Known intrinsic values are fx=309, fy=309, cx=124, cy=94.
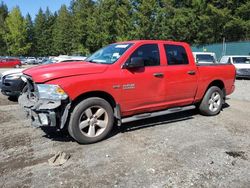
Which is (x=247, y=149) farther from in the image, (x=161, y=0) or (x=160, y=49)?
(x=161, y=0)

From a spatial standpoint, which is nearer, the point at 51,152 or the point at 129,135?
the point at 51,152

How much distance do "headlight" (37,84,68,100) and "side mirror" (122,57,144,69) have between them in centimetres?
140

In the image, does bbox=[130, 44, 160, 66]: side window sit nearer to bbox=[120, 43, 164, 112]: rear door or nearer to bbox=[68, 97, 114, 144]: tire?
bbox=[120, 43, 164, 112]: rear door

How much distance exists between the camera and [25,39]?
72.5 metres

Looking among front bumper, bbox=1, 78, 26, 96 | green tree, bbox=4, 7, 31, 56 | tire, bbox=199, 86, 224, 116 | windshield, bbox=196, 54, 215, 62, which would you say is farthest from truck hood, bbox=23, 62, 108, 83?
green tree, bbox=4, 7, 31, 56

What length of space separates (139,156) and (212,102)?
3716 millimetres

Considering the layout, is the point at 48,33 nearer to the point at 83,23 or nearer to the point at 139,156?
the point at 83,23

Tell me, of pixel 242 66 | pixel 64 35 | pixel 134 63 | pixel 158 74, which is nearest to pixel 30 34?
pixel 64 35

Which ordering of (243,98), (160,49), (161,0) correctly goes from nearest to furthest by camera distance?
(160,49), (243,98), (161,0)

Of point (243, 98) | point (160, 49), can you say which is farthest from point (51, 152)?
point (243, 98)

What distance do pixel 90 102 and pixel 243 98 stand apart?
778cm

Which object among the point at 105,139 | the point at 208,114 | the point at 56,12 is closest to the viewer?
the point at 105,139

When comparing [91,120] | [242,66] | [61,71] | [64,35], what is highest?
[64,35]

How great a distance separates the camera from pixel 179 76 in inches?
276
